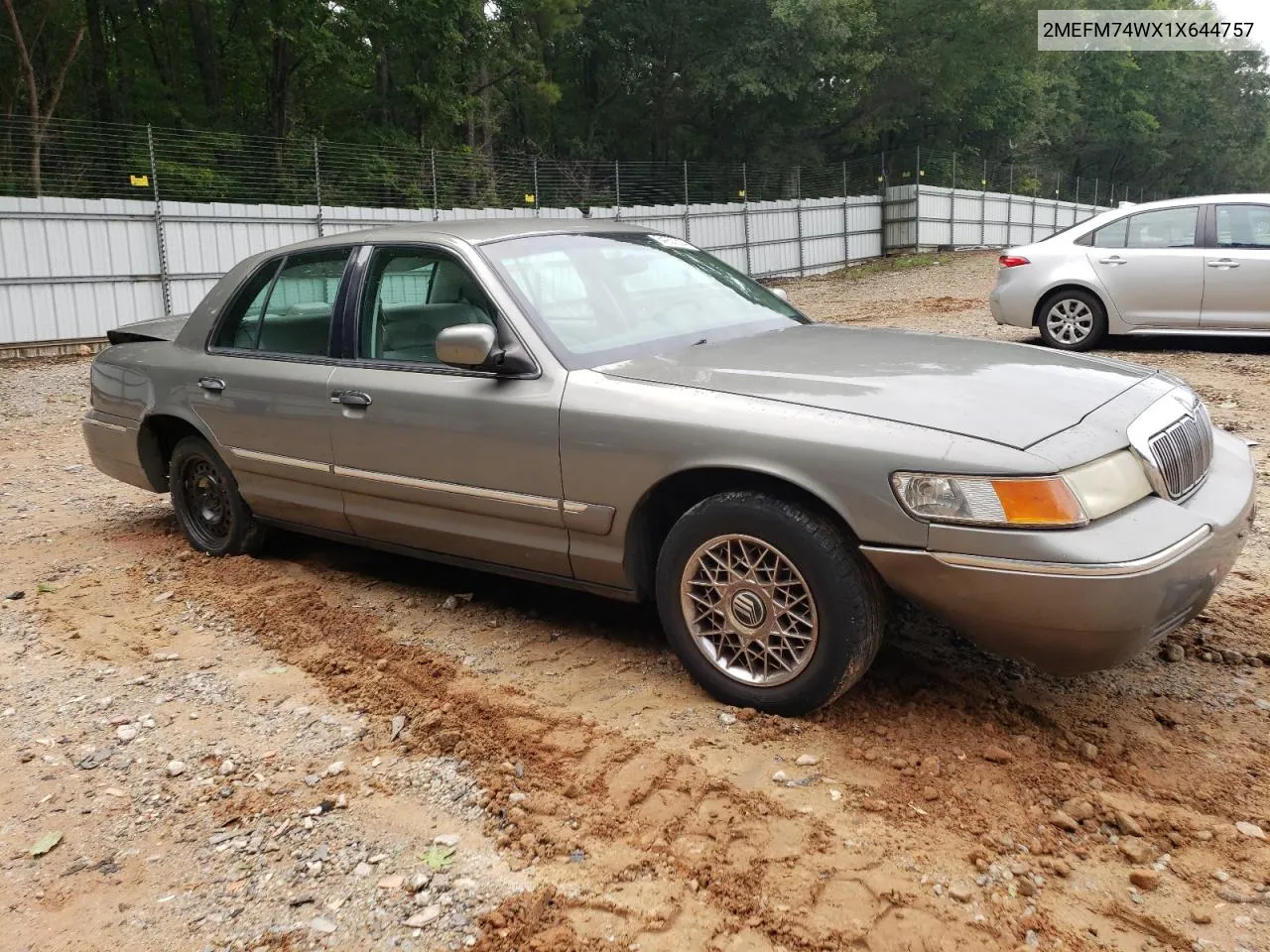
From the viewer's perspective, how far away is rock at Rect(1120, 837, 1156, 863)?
2797 mm

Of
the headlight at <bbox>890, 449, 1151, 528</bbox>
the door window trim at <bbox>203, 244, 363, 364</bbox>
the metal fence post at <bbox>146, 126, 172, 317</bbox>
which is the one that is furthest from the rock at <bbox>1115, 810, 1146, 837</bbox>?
the metal fence post at <bbox>146, 126, 172, 317</bbox>

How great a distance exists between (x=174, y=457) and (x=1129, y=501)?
14.8 feet

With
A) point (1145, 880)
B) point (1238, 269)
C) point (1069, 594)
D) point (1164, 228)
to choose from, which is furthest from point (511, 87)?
point (1145, 880)

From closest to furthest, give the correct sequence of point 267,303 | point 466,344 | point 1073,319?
point 466,344, point 267,303, point 1073,319

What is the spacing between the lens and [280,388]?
4891mm

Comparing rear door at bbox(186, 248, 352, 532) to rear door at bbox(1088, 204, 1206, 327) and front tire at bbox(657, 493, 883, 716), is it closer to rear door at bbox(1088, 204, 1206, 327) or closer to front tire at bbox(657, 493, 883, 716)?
front tire at bbox(657, 493, 883, 716)

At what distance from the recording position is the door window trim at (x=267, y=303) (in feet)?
15.6

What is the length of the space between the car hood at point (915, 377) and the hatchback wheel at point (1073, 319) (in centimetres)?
698

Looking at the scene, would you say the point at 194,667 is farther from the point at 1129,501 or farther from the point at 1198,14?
the point at 1198,14

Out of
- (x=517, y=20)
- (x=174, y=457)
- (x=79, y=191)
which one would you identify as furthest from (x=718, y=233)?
(x=174, y=457)

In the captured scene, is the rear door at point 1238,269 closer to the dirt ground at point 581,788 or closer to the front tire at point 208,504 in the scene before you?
the dirt ground at point 581,788

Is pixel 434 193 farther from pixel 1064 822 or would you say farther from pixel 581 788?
pixel 1064 822

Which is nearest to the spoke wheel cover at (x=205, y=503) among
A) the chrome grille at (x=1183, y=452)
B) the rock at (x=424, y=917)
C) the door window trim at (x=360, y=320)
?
the door window trim at (x=360, y=320)

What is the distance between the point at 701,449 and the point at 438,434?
3.99ft
